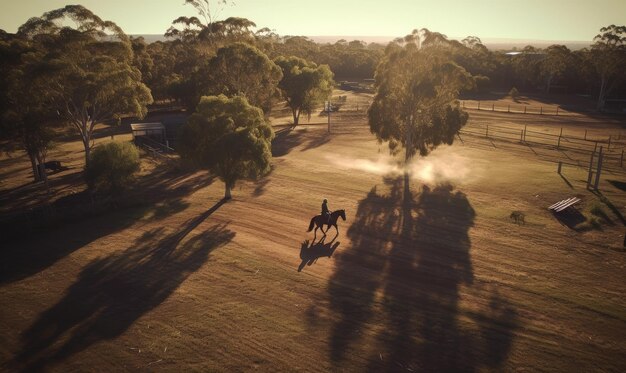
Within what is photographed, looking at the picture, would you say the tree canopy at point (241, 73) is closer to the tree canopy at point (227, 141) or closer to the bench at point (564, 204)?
the tree canopy at point (227, 141)

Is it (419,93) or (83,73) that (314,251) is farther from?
(83,73)

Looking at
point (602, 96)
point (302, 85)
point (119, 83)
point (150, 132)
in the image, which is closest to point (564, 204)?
point (119, 83)

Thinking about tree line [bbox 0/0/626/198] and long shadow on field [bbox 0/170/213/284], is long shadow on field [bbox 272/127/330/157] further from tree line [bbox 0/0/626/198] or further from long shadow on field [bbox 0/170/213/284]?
long shadow on field [bbox 0/170/213/284]

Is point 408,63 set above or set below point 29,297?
above

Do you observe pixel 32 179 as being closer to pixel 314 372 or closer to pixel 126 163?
pixel 126 163

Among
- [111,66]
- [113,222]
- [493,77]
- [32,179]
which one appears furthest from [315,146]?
[493,77]

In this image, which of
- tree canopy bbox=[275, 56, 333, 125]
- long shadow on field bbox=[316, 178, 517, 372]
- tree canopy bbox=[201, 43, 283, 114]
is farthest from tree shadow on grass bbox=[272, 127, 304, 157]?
long shadow on field bbox=[316, 178, 517, 372]
